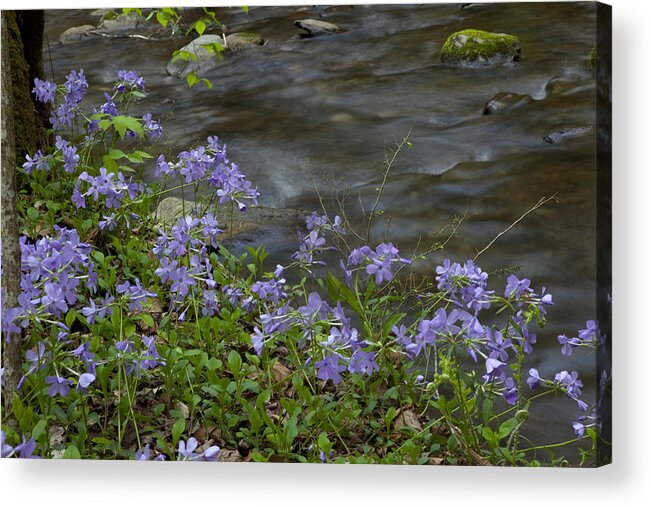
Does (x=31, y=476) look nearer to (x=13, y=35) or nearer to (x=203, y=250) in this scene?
(x=203, y=250)

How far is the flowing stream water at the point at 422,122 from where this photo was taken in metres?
2.71

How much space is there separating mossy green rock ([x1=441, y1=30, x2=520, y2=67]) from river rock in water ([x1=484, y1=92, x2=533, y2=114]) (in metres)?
0.11

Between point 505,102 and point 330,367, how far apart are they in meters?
0.98

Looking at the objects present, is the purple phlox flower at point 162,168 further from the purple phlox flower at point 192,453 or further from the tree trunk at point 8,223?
the purple phlox flower at point 192,453

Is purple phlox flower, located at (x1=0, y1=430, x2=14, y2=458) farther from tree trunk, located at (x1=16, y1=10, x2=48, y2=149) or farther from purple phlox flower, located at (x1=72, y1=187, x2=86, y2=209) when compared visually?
tree trunk, located at (x1=16, y1=10, x2=48, y2=149)

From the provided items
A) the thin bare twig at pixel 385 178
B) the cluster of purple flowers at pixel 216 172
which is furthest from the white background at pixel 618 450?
the cluster of purple flowers at pixel 216 172

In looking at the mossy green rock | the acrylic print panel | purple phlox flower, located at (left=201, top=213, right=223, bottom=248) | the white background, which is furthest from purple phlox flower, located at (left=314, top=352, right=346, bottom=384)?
the mossy green rock

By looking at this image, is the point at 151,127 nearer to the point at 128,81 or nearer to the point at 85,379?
the point at 128,81

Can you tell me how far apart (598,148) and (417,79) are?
595mm

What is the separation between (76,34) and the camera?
301cm

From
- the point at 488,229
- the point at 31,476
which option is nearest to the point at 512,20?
the point at 488,229

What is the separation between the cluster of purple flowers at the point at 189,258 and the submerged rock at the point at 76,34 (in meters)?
0.70

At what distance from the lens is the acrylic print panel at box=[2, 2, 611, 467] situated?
2.72 metres

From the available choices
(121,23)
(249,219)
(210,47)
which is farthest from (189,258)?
(121,23)
